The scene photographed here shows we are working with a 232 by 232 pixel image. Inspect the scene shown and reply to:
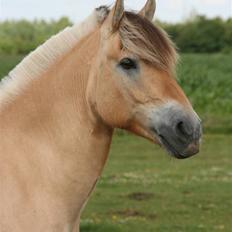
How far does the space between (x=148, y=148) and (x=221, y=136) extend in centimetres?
332

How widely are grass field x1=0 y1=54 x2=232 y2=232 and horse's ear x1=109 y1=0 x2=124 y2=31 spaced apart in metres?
1.69

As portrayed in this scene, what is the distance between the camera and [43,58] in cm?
500

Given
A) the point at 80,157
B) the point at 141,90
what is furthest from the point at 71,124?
the point at 141,90

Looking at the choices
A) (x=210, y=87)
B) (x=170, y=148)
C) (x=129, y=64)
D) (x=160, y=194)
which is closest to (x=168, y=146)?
(x=170, y=148)

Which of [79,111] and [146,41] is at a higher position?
[146,41]

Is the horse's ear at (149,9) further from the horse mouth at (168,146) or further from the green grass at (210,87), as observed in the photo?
the green grass at (210,87)

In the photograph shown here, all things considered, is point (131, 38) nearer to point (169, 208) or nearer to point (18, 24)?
point (169, 208)

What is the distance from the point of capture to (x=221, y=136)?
2248 cm

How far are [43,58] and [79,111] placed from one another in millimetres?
441

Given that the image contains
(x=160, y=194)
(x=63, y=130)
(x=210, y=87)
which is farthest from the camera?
(x=210, y=87)

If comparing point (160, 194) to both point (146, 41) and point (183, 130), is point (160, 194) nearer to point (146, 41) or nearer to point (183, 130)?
point (146, 41)

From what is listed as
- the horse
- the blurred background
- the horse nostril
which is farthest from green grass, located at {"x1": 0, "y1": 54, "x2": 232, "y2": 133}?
the horse nostril

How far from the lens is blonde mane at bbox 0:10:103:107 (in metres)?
4.96

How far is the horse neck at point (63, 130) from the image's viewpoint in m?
4.78
